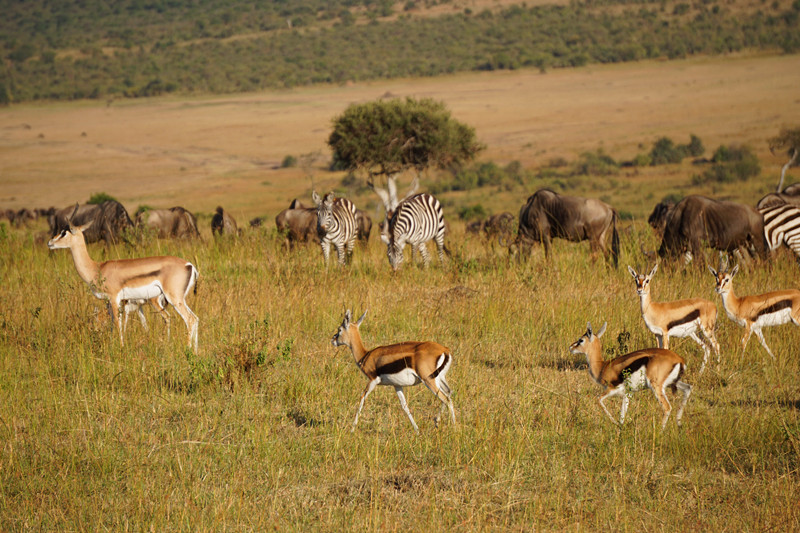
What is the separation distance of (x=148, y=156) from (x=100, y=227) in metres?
56.4

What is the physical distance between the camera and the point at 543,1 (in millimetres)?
127375

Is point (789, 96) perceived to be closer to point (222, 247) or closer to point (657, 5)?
point (657, 5)

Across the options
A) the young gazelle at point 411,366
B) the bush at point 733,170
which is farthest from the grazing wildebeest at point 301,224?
the bush at point 733,170

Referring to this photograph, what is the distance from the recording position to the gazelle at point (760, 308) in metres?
8.01

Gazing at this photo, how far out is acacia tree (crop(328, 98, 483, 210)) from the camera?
30203 mm

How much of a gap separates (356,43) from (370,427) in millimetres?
111587

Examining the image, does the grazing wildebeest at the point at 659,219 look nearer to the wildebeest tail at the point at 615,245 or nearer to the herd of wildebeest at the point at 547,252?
the herd of wildebeest at the point at 547,252

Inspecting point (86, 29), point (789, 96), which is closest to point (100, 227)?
point (789, 96)

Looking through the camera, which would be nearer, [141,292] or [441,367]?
[441,367]

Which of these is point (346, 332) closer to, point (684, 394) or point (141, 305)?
point (684, 394)

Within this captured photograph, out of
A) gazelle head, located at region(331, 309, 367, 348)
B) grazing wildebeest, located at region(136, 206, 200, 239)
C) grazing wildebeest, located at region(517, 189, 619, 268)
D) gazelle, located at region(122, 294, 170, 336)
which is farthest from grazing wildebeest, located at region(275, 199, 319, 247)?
gazelle head, located at region(331, 309, 367, 348)

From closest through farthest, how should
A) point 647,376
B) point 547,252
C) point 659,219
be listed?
point 647,376 → point 547,252 → point 659,219

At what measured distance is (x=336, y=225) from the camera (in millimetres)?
14328

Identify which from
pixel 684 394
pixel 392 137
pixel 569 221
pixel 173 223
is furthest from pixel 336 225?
pixel 392 137
